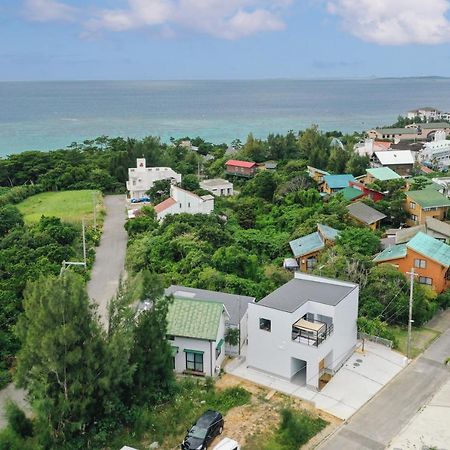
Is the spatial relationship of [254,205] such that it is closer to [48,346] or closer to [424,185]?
[424,185]

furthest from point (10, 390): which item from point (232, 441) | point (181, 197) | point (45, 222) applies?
point (181, 197)

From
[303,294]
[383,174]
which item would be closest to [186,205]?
[383,174]

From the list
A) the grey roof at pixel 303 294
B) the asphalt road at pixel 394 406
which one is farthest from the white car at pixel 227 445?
the grey roof at pixel 303 294

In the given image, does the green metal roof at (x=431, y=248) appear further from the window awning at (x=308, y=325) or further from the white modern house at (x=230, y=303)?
the window awning at (x=308, y=325)

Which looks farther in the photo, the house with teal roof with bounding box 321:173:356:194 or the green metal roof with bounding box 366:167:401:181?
the green metal roof with bounding box 366:167:401:181

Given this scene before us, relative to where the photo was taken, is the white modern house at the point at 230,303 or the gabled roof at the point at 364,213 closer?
the white modern house at the point at 230,303

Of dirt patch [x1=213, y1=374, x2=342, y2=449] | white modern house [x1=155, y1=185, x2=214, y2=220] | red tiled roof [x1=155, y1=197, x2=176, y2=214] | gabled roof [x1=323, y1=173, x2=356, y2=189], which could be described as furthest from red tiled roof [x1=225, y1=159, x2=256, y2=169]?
dirt patch [x1=213, y1=374, x2=342, y2=449]

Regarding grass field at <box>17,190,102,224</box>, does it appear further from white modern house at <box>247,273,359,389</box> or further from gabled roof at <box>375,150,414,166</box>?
gabled roof at <box>375,150,414,166</box>
